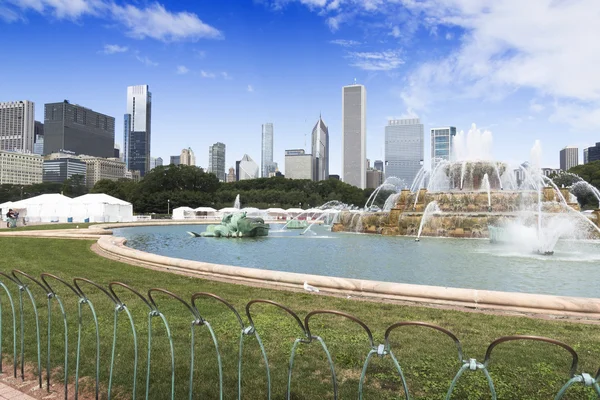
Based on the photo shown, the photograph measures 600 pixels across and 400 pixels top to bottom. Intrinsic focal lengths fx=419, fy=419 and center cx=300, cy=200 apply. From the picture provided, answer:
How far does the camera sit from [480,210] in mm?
31328

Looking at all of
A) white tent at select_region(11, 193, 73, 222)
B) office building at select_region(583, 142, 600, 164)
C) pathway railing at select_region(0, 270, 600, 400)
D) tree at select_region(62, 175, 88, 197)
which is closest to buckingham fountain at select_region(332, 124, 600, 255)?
pathway railing at select_region(0, 270, 600, 400)

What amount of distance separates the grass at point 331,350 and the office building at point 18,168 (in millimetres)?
203228

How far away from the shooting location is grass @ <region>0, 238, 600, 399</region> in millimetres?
4363

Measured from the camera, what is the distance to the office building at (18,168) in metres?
180

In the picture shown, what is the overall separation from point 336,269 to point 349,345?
23.5 ft

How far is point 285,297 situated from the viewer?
847 centimetres

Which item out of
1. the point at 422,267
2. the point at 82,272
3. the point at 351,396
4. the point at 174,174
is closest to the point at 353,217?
the point at 422,267

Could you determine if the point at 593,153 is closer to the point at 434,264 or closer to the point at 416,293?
the point at 434,264

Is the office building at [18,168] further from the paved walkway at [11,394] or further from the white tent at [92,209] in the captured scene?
the paved walkway at [11,394]

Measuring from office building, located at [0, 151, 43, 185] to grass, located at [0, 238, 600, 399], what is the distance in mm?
203228

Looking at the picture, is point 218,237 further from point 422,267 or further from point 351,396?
point 351,396

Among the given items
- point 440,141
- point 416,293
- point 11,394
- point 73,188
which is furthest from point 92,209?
point 440,141

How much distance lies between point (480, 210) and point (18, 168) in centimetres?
21152

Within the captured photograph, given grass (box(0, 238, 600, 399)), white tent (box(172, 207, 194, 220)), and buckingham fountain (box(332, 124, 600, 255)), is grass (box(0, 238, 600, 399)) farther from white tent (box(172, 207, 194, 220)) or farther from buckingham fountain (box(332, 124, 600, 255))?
white tent (box(172, 207, 194, 220))
